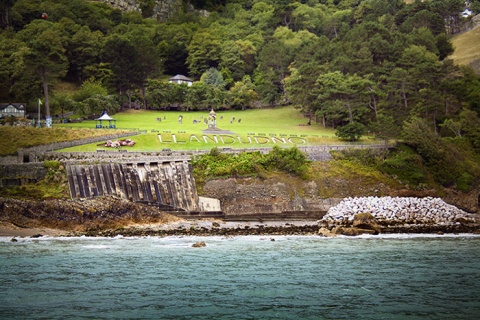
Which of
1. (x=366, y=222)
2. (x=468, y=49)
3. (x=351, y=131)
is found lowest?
(x=366, y=222)

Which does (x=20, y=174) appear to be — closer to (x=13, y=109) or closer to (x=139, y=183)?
(x=139, y=183)

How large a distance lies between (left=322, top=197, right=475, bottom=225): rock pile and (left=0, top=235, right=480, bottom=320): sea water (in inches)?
573

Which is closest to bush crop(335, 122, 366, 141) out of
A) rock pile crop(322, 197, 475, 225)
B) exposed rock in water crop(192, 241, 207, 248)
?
rock pile crop(322, 197, 475, 225)

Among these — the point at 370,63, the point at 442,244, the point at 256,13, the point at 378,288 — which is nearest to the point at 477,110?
the point at 370,63

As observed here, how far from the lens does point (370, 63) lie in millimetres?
113625

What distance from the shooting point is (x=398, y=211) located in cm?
7112

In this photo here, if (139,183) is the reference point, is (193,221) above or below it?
below

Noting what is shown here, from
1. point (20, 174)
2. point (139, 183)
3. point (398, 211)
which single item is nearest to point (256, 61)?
point (139, 183)

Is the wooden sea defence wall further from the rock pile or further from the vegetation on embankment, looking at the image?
the rock pile

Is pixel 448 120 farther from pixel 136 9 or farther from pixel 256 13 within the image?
pixel 136 9

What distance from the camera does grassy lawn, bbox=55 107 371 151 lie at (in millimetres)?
85188

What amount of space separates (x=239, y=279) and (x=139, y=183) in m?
33.6

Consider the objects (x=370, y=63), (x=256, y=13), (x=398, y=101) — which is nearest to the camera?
(x=398, y=101)

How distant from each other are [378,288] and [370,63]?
263 ft
